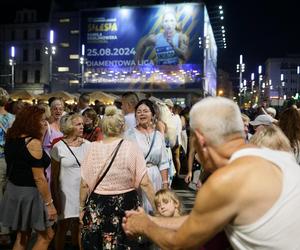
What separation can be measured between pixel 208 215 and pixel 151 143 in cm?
371

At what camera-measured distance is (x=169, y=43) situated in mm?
56000

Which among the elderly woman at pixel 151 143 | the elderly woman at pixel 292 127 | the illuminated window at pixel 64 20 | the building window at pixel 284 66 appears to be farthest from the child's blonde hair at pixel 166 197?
the building window at pixel 284 66

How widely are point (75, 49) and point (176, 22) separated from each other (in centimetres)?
3222

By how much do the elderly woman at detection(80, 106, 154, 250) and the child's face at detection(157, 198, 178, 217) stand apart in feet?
1.08

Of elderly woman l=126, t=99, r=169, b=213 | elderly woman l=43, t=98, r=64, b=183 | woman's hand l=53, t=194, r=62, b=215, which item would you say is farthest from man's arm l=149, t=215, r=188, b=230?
elderly woman l=43, t=98, r=64, b=183

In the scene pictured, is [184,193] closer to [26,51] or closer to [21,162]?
[21,162]

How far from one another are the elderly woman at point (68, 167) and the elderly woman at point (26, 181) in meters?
0.46

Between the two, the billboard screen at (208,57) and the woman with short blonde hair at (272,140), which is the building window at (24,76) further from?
the woman with short blonde hair at (272,140)

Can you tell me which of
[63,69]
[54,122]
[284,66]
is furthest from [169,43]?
[284,66]

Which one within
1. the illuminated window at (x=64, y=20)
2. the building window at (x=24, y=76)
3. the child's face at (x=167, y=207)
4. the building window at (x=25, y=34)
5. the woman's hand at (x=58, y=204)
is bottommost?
the woman's hand at (x=58, y=204)

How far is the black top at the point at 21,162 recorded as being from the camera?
17.0ft

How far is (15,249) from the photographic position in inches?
217

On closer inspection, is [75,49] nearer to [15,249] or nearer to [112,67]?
[112,67]

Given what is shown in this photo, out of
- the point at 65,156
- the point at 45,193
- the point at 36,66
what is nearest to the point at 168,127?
the point at 65,156
